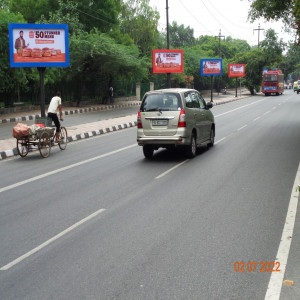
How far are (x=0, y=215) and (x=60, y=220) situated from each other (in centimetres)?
107

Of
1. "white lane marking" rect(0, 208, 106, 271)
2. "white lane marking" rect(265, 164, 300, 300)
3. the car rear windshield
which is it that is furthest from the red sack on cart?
"white lane marking" rect(265, 164, 300, 300)

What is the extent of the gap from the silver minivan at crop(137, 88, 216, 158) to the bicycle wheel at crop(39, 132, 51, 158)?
9.44 feet

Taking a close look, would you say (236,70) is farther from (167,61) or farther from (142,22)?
(167,61)

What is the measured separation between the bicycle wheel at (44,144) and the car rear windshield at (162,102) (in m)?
3.05

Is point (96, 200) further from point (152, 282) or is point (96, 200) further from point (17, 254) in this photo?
point (152, 282)

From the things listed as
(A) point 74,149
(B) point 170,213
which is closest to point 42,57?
(A) point 74,149

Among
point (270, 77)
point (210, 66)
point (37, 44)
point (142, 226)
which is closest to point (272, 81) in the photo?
point (270, 77)

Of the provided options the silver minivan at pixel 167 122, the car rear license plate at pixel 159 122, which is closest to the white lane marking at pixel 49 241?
the silver minivan at pixel 167 122

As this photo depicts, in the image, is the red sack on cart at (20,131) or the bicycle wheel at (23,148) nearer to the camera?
the red sack on cart at (20,131)

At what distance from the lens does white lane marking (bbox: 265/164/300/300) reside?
4098 millimetres

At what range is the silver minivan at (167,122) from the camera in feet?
38.4

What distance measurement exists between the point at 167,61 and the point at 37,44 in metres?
22.8

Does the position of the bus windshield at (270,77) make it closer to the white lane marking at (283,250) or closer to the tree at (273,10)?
the tree at (273,10)
